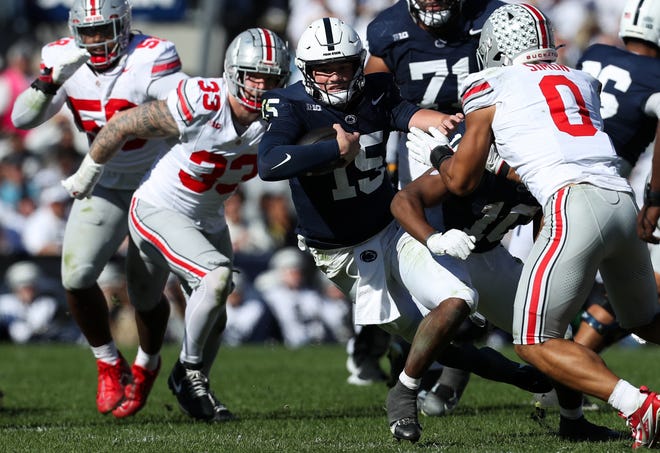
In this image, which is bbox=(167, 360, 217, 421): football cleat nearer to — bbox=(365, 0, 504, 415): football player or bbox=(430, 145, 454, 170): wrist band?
bbox=(365, 0, 504, 415): football player

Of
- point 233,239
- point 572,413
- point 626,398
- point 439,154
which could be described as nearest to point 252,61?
point 439,154

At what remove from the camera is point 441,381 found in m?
6.04

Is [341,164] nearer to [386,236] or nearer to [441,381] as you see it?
[386,236]

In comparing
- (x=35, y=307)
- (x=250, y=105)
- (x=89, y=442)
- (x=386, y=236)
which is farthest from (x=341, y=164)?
(x=35, y=307)

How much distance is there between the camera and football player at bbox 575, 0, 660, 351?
19.2 feet

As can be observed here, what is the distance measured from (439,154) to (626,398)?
4.08 feet

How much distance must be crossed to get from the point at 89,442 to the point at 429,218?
1730mm

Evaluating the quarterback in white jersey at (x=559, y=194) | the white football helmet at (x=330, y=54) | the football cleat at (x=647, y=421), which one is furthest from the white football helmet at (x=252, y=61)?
the football cleat at (x=647, y=421)

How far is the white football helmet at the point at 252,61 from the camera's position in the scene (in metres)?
5.61

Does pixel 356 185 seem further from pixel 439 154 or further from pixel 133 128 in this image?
pixel 133 128

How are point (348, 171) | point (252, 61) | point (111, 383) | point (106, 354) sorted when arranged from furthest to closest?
1. point (106, 354)
2. point (111, 383)
3. point (252, 61)
4. point (348, 171)

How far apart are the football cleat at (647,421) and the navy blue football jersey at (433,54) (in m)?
2.43

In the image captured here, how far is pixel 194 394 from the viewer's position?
227 inches

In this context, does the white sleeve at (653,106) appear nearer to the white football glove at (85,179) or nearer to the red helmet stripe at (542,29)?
the red helmet stripe at (542,29)
